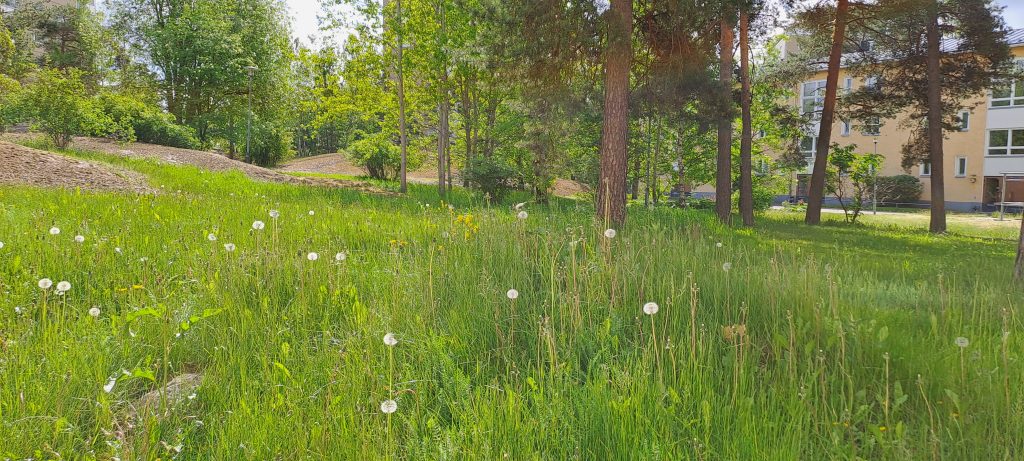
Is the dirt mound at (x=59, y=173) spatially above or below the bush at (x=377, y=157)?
below

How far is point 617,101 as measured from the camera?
934cm

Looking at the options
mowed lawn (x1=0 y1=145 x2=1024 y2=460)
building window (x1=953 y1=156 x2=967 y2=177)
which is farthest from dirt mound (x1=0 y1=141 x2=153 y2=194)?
building window (x1=953 y1=156 x2=967 y2=177)

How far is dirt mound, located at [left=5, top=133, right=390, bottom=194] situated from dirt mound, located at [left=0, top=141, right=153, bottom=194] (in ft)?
14.7

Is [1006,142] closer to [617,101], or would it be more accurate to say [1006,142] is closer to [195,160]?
[617,101]

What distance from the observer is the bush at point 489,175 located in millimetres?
13141

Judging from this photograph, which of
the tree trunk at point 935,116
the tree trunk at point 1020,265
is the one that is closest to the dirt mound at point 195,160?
the tree trunk at point 1020,265

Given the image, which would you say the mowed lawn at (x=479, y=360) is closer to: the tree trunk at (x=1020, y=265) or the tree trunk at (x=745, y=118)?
the tree trunk at (x=1020, y=265)

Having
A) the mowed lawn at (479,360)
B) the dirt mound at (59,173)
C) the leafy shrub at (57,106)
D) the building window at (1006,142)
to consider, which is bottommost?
Result: the mowed lawn at (479,360)

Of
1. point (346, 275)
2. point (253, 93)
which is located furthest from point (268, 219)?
point (253, 93)

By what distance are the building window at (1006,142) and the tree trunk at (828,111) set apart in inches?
971

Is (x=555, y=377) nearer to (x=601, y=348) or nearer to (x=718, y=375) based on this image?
(x=601, y=348)

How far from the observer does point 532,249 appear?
433cm

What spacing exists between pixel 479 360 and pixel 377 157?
2113cm

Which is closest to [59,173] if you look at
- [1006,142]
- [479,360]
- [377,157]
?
[479,360]
